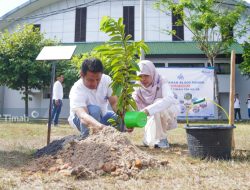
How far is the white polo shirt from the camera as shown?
12.3 feet

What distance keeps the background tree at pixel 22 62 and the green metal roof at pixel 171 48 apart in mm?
4025

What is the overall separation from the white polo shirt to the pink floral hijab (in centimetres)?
50

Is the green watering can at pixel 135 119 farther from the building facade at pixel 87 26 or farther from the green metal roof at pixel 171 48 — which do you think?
the building facade at pixel 87 26

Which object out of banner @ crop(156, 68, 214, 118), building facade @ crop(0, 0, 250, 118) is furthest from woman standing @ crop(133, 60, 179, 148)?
building facade @ crop(0, 0, 250, 118)

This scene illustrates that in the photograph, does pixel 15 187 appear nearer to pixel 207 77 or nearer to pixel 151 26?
pixel 207 77

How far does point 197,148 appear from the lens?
3527 mm

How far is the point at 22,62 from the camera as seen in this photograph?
14977 mm

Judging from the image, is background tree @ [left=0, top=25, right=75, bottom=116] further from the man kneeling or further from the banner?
the man kneeling

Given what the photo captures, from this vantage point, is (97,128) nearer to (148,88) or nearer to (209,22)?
(148,88)

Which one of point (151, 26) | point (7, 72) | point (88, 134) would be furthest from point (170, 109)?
point (151, 26)

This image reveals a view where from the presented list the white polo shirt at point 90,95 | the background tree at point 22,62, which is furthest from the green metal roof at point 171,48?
the white polo shirt at point 90,95

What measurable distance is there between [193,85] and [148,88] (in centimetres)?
831

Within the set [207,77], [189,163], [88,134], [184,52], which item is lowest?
[189,163]

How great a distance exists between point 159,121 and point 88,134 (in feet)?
4.28
